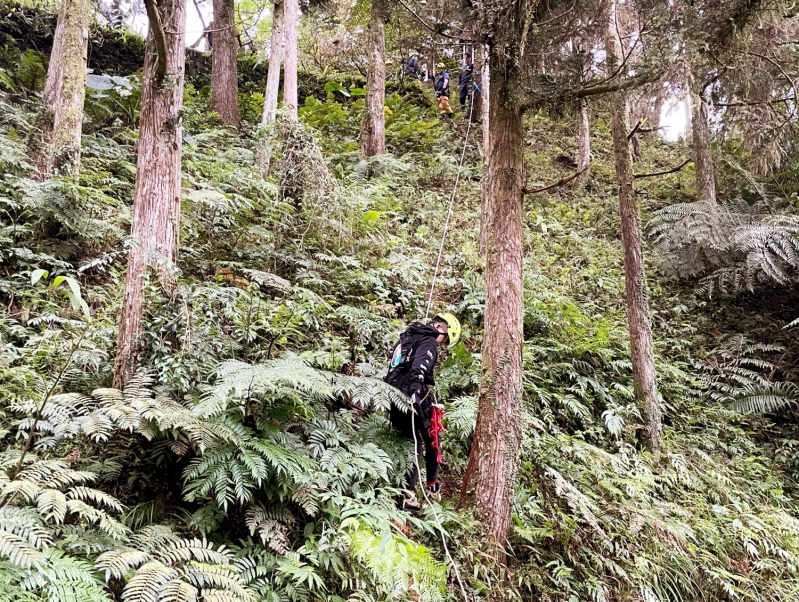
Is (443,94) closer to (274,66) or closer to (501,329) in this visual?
(274,66)

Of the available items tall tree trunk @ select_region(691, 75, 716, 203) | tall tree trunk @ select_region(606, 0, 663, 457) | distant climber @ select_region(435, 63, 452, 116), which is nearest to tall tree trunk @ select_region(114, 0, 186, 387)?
tall tree trunk @ select_region(606, 0, 663, 457)

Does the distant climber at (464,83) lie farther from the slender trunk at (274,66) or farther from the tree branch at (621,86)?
the tree branch at (621,86)

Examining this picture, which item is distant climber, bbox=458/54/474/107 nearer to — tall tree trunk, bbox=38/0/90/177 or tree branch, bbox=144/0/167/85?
tall tree trunk, bbox=38/0/90/177

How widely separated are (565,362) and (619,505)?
7.79 feet

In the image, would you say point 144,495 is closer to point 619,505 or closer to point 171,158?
point 171,158

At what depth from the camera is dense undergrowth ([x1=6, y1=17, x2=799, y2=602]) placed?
2883 millimetres

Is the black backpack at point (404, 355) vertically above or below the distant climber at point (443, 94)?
below

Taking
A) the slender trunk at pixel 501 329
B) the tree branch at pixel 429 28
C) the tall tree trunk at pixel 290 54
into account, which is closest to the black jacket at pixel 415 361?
the slender trunk at pixel 501 329

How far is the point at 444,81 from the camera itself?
1433 centimetres

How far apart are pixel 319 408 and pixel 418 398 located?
845 millimetres

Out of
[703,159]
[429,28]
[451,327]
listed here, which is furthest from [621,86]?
[703,159]

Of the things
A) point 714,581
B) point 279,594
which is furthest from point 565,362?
point 279,594

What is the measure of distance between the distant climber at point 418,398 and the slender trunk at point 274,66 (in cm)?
599

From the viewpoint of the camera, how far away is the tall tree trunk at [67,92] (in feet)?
22.5
